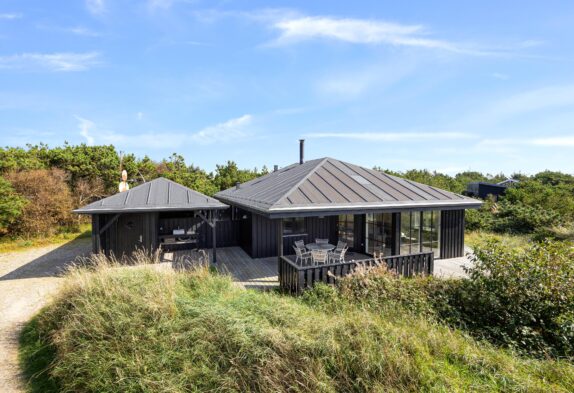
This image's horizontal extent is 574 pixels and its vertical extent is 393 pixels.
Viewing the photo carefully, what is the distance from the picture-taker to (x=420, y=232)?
33.7 ft

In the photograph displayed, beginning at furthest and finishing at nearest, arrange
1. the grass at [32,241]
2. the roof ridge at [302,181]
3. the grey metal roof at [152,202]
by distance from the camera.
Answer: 1. the grass at [32,241]
2. the grey metal roof at [152,202]
3. the roof ridge at [302,181]

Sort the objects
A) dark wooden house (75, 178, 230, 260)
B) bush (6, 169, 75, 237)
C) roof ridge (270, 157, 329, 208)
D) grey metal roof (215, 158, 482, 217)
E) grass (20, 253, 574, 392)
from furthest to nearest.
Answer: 1. bush (6, 169, 75, 237)
2. dark wooden house (75, 178, 230, 260)
3. roof ridge (270, 157, 329, 208)
4. grey metal roof (215, 158, 482, 217)
5. grass (20, 253, 574, 392)

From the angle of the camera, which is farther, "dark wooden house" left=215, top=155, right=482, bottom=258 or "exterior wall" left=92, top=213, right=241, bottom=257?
"exterior wall" left=92, top=213, right=241, bottom=257

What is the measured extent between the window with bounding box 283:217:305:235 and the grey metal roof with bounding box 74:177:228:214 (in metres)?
2.60

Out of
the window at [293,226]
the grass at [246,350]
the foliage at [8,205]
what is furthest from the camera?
the foliage at [8,205]

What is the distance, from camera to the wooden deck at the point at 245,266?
25.8 ft

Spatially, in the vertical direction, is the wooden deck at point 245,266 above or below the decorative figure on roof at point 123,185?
below

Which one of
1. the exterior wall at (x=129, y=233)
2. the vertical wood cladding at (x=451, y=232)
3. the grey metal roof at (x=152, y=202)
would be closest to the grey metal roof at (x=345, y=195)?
the vertical wood cladding at (x=451, y=232)

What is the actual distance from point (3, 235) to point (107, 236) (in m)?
9.02

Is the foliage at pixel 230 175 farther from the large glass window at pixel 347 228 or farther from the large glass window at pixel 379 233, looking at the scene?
the large glass window at pixel 379 233

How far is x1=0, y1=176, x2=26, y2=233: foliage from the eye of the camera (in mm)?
13469

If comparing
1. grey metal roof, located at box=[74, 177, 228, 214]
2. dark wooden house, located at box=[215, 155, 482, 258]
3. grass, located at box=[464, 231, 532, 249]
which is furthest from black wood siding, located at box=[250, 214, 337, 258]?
grass, located at box=[464, 231, 532, 249]

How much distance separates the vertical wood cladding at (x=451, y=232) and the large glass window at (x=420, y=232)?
0.21 meters

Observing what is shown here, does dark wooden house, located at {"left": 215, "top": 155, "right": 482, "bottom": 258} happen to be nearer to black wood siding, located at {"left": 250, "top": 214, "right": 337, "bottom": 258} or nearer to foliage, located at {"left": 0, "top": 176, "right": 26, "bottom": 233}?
black wood siding, located at {"left": 250, "top": 214, "right": 337, "bottom": 258}
